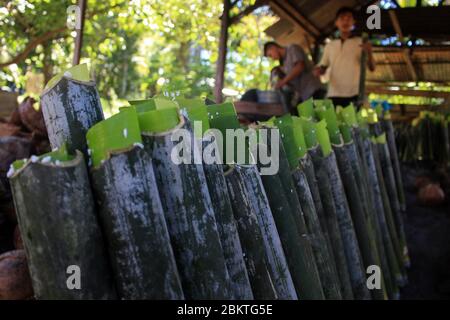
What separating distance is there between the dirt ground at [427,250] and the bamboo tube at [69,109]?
11.1 ft

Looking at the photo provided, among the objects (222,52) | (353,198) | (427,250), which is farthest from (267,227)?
(222,52)

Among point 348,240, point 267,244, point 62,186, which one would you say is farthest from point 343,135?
point 62,186

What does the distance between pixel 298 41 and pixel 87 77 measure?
8.03 m

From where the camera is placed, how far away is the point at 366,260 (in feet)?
9.95

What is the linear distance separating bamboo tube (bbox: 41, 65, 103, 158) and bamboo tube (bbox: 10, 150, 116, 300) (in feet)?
0.58

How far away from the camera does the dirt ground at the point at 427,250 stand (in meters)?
4.28

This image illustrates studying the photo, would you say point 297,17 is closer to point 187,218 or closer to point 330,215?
point 330,215

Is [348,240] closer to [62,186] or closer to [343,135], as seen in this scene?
[343,135]

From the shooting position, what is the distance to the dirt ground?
168 inches

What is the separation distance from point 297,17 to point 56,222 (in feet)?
24.3

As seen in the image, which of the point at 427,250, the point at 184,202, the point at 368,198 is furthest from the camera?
the point at 427,250

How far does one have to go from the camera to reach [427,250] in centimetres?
501

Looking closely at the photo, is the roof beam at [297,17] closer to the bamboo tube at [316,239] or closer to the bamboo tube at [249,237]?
the bamboo tube at [316,239]

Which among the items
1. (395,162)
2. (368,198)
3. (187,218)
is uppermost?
(187,218)
